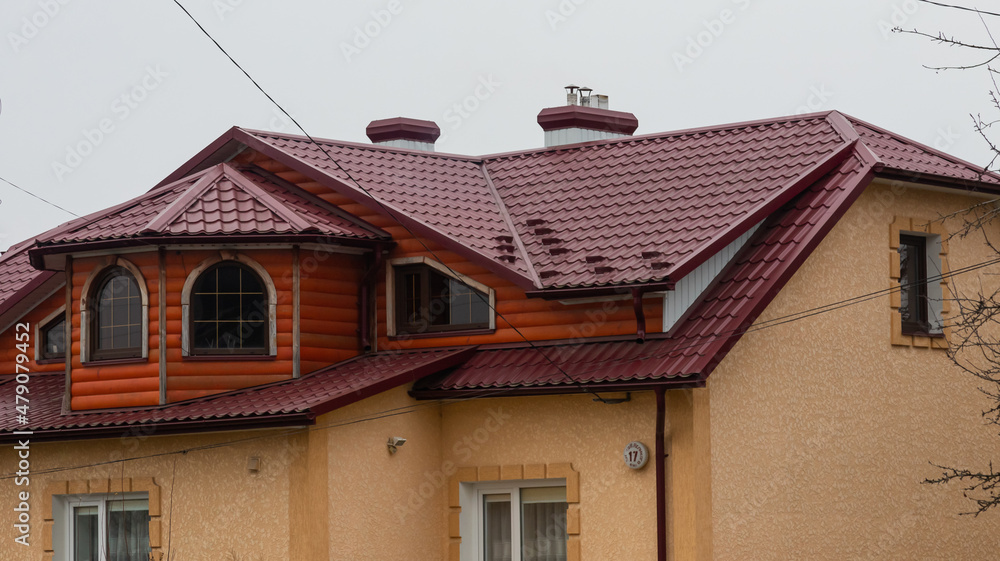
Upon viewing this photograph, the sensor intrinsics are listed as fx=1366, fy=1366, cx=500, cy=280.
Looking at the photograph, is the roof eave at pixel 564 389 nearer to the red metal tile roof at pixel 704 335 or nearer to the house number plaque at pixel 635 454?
the red metal tile roof at pixel 704 335

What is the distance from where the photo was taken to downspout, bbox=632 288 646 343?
13.2m

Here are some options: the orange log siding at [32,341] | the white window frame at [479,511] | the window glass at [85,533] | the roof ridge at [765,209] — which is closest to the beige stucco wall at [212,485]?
the window glass at [85,533]

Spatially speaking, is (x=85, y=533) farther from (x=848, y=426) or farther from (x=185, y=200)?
(x=848, y=426)

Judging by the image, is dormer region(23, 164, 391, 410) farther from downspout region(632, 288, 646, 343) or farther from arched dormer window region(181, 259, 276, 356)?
downspout region(632, 288, 646, 343)

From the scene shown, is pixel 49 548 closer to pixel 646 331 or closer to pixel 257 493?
pixel 257 493

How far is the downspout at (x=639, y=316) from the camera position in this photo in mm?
13211

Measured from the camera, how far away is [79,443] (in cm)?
1468

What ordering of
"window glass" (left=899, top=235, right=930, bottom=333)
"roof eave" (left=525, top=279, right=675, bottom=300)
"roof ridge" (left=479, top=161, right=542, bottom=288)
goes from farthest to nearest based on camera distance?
1. "window glass" (left=899, top=235, right=930, bottom=333)
2. "roof ridge" (left=479, top=161, right=542, bottom=288)
3. "roof eave" (left=525, top=279, right=675, bottom=300)

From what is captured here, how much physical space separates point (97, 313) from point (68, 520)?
7.48 feet

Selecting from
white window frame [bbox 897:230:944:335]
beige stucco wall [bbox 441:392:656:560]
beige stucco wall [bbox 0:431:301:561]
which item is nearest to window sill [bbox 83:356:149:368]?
beige stucco wall [bbox 0:431:301:561]

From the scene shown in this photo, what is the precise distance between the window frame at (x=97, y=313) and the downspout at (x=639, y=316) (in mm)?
5214

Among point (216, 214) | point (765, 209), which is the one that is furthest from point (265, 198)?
point (765, 209)

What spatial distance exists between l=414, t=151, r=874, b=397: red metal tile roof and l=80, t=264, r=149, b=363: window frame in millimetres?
3122

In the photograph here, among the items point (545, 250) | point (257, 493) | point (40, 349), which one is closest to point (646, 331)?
point (545, 250)
